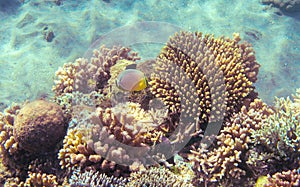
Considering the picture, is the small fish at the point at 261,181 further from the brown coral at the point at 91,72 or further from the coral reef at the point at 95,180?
the brown coral at the point at 91,72

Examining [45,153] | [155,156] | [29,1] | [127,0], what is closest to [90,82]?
[45,153]

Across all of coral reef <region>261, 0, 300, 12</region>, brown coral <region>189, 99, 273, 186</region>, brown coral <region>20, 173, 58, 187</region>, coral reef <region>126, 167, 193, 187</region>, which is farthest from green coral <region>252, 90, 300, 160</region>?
coral reef <region>261, 0, 300, 12</region>

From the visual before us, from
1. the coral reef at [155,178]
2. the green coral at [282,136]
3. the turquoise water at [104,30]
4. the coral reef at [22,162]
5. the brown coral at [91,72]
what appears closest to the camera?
the coral reef at [155,178]

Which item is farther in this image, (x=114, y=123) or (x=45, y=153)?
(x=45, y=153)

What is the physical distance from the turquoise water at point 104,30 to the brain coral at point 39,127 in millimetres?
3465

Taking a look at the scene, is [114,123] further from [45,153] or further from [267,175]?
[267,175]

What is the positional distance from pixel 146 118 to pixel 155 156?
663mm

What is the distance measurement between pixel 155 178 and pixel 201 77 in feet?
5.71

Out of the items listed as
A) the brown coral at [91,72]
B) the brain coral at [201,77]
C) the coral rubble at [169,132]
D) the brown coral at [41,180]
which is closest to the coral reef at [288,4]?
the coral rubble at [169,132]

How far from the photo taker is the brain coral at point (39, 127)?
12.6 feet

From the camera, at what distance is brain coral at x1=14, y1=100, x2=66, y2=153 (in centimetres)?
384

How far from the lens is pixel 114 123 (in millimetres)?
3676

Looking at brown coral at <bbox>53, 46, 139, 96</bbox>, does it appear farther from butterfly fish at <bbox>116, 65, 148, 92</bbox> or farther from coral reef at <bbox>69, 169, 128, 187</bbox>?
coral reef at <bbox>69, 169, 128, 187</bbox>

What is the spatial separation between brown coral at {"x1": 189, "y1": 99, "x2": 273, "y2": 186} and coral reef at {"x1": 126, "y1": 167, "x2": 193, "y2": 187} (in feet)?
1.09
